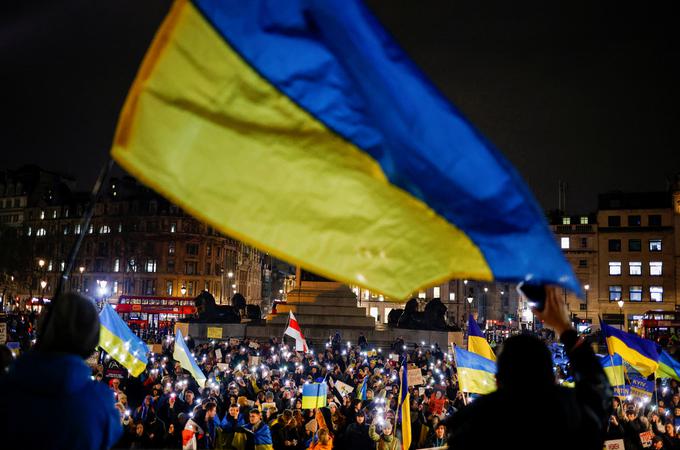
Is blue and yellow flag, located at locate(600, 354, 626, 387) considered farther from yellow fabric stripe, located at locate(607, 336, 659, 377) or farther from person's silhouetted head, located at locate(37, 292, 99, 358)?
person's silhouetted head, located at locate(37, 292, 99, 358)

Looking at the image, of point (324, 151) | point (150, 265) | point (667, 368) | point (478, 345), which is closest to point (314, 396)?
point (478, 345)

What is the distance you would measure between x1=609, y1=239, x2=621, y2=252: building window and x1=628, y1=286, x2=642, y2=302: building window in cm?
599

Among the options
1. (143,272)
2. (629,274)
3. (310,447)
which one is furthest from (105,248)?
(310,447)

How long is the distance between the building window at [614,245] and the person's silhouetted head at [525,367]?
9056 cm

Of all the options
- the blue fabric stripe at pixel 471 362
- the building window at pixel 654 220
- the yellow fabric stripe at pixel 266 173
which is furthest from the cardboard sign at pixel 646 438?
the building window at pixel 654 220

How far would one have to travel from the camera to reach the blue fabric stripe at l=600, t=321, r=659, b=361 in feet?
40.0

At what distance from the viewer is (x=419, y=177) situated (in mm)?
3113

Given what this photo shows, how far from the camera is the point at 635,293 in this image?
81562 mm

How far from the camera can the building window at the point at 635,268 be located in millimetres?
81875

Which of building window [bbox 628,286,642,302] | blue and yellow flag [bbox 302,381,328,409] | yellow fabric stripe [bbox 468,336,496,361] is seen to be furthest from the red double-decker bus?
building window [bbox 628,286,642,302]

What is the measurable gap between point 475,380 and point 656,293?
82994 mm

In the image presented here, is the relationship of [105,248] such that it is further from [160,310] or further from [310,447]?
[310,447]

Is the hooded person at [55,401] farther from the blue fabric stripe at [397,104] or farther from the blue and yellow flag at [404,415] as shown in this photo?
the blue and yellow flag at [404,415]

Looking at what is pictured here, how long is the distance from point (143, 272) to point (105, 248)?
9.26 m
